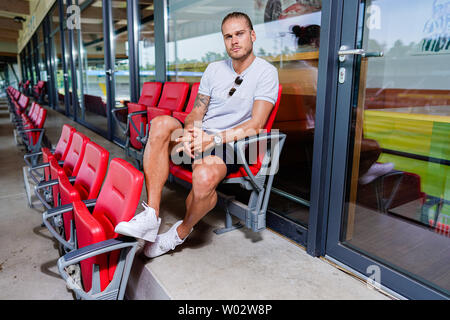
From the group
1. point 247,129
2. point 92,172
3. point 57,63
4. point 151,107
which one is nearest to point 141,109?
point 151,107

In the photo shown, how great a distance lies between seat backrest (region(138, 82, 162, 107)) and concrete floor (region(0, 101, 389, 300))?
1.49 meters

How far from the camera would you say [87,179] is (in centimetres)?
171

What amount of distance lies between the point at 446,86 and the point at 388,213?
856 millimetres

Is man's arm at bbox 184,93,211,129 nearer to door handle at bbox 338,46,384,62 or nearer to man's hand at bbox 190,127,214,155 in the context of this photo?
man's hand at bbox 190,127,214,155

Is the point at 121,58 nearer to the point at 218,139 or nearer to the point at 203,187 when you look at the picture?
the point at 218,139

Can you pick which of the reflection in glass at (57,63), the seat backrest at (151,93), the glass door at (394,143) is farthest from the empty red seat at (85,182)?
the reflection in glass at (57,63)

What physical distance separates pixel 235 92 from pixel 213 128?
25 centimetres

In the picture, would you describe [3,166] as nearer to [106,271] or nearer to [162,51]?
[162,51]

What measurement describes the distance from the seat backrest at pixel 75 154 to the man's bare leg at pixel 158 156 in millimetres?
391

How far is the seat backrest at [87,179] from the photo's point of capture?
1553mm

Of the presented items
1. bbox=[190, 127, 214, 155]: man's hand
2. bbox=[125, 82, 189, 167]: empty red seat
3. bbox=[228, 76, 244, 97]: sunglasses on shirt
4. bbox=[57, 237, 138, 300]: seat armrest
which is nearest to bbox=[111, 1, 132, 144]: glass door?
bbox=[125, 82, 189, 167]: empty red seat

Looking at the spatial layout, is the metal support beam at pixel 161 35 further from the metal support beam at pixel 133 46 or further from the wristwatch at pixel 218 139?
the wristwatch at pixel 218 139

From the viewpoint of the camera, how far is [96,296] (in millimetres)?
1326

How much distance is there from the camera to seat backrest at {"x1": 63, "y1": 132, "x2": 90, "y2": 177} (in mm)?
1928
